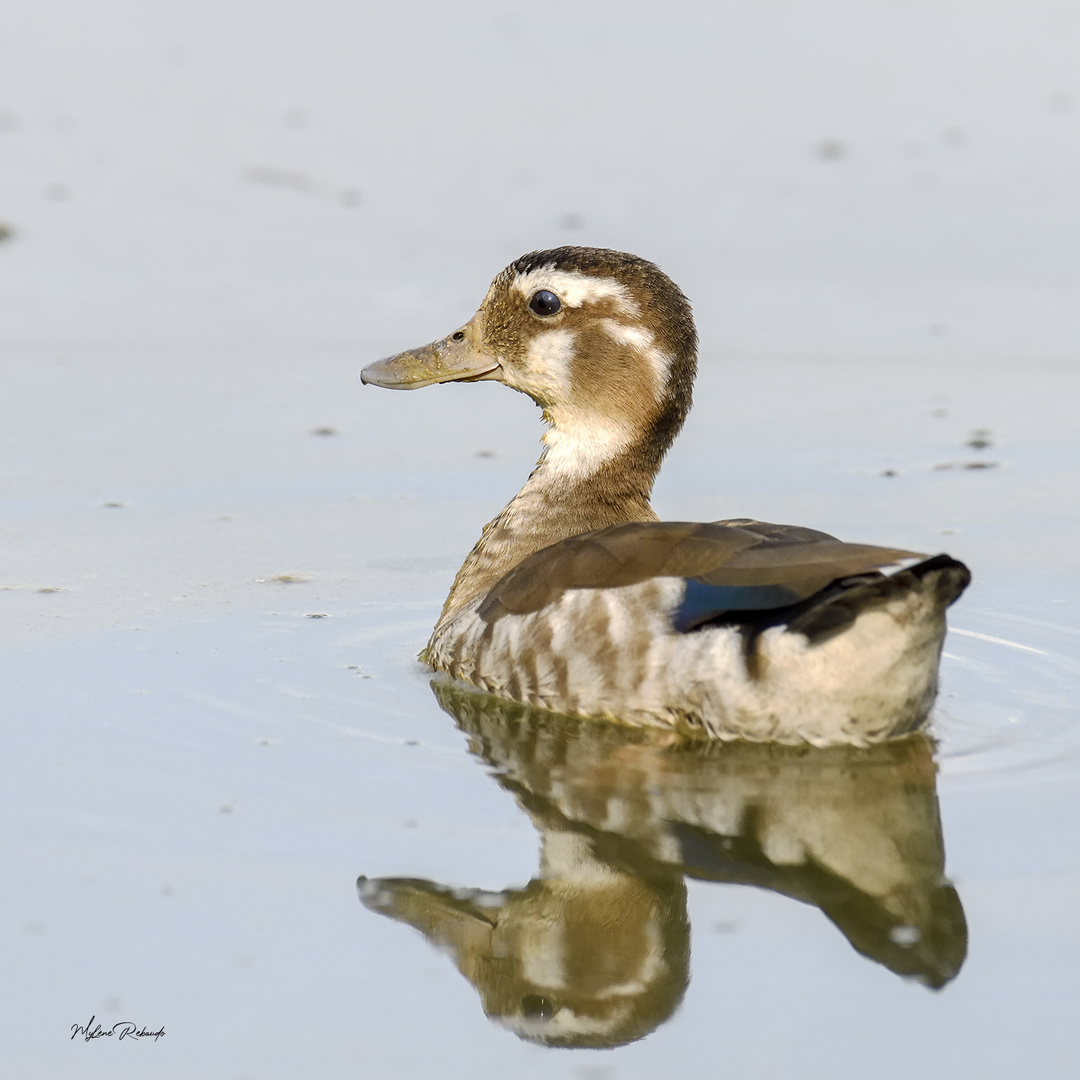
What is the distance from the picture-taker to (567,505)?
25.5 feet

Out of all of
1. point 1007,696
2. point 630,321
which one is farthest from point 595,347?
point 1007,696

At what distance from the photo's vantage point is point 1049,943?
5070 mm

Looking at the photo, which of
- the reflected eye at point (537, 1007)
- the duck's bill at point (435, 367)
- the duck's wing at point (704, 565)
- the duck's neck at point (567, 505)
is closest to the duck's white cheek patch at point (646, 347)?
the duck's neck at point (567, 505)

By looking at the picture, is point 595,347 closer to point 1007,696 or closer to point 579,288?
point 579,288

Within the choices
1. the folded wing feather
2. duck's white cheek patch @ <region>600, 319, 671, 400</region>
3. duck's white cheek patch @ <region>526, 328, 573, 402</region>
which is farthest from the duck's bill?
the folded wing feather

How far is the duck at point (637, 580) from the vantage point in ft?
19.8

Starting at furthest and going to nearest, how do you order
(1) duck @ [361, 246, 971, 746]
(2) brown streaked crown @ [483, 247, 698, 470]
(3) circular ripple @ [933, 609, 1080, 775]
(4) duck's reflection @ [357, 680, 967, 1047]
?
(2) brown streaked crown @ [483, 247, 698, 470]
(3) circular ripple @ [933, 609, 1080, 775]
(1) duck @ [361, 246, 971, 746]
(4) duck's reflection @ [357, 680, 967, 1047]

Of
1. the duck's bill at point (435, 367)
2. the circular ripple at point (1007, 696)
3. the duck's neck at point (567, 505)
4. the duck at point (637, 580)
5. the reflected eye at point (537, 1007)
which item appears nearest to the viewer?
the reflected eye at point (537, 1007)

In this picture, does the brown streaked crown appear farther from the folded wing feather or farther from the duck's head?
the folded wing feather

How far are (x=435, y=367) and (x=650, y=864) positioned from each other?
9.93 feet

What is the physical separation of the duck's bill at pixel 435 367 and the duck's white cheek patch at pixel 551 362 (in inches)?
7.9

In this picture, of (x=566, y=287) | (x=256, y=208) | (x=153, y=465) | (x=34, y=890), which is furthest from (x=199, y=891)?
(x=256, y=208)

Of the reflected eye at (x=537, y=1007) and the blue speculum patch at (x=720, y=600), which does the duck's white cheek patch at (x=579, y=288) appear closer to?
the blue speculum patch at (x=720, y=600)

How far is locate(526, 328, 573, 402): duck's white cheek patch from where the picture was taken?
7762mm
